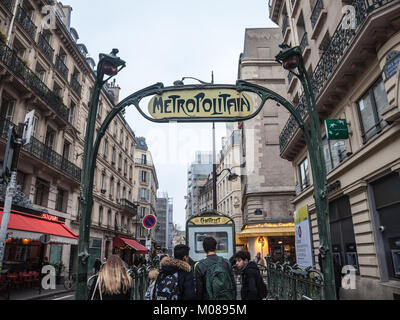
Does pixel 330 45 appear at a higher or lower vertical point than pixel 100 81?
higher

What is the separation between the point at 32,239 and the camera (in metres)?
14.2

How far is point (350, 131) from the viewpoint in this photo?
10359mm

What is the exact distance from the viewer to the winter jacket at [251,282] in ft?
15.0

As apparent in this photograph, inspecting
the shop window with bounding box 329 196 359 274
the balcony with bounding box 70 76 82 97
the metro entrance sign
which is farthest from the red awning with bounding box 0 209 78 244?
the shop window with bounding box 329 196 359 274

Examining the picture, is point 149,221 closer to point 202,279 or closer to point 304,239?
point 202,279

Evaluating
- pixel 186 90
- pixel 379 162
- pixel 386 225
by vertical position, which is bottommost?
pixel 386 225

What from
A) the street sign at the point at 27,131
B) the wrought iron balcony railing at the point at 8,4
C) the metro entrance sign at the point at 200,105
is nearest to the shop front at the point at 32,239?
the street sign at the point at 27,131

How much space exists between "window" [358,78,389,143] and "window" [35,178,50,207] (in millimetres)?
16847

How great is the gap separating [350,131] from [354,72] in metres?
2.01

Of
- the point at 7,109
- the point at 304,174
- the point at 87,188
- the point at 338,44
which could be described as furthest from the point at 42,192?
the point at 338,44

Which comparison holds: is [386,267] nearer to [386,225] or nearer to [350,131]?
[386,225]

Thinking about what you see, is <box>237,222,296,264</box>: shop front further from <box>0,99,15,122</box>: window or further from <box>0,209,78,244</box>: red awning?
<box>0,99,15,122</box>: window

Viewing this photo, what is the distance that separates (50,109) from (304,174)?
15.5 m
